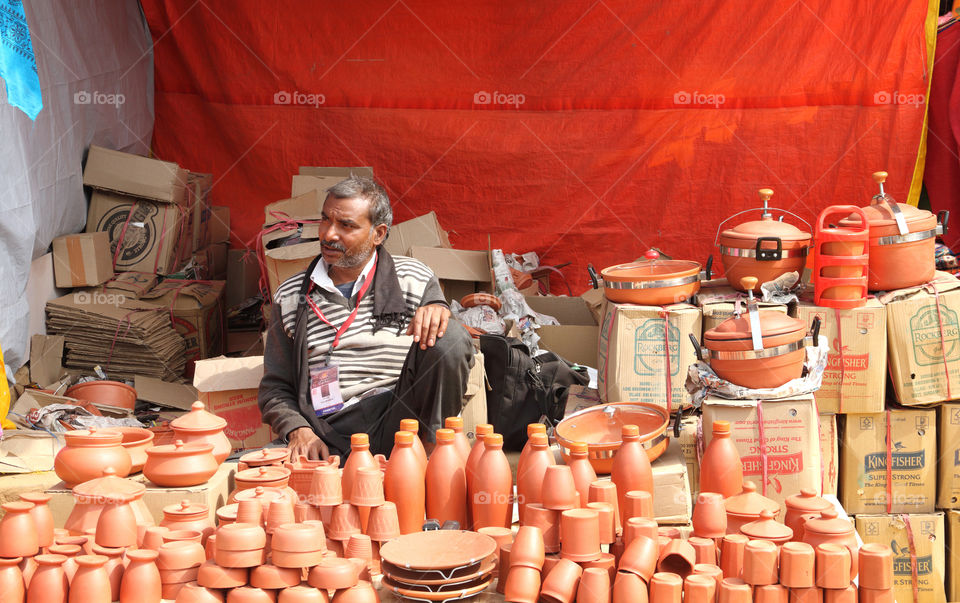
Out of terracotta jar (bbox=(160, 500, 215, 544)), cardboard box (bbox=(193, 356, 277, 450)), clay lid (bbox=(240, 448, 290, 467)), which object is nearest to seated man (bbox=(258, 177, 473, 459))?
cardboard box (bbox=(193, 356, 277, 450))

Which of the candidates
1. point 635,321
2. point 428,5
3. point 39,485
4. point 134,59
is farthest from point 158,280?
point 635,321

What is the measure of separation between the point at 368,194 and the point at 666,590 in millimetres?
2065

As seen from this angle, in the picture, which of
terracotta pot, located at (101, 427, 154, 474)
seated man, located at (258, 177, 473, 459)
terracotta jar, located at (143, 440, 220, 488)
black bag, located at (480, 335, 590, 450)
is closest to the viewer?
terracotta jar, located at (143, 440, 220, 488)

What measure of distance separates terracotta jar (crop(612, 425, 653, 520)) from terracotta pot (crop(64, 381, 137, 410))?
3.08 metres

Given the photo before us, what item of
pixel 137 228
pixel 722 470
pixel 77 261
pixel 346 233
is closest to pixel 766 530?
pixel 722 470

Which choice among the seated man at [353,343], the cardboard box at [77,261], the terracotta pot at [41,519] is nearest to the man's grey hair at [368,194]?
the seated man at [353,343]

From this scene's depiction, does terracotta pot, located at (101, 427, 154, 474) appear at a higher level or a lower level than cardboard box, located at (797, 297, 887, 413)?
lower

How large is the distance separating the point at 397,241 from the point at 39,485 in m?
2.55

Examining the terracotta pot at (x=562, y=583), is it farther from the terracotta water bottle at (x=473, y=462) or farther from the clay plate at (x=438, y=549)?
the terracotta water bottle at (x=473, y=462)

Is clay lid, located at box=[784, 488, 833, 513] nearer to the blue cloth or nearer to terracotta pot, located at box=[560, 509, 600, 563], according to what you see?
terracotta pot, located at box=[560, 509, 600, 563]

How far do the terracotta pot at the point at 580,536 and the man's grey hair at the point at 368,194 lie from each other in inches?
71.0

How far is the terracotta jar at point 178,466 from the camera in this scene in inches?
98.0

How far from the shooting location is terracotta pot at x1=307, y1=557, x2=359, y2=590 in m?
1.90

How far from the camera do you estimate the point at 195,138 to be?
6.17 meters
